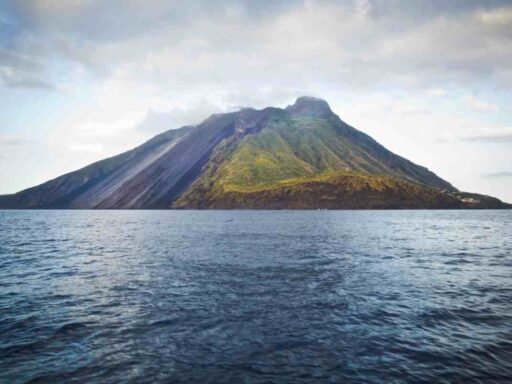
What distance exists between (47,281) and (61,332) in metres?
18.2

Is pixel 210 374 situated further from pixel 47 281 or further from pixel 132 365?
pixel 47 281

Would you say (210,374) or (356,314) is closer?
(210,374)

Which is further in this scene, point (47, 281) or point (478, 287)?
point (47, 281)

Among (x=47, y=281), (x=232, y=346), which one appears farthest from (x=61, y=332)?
(x=47, y=281)

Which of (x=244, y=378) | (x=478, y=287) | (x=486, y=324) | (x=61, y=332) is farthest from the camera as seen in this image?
(x=478, y=287)

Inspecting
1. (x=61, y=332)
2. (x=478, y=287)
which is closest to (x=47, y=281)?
(x=61, y=332)

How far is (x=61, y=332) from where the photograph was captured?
2216cm

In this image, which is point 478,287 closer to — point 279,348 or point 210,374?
point 279,348

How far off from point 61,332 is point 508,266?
5262cm

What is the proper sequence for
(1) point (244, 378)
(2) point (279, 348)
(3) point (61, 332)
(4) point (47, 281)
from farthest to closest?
(4) point (47, 281), (3) point (61, 332), (2) point (279, 348), (1) point (244, 378)

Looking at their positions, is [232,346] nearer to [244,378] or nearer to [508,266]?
[244,378]

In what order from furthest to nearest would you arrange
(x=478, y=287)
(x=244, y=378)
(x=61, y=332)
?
(x=478, y=287) < (x=61, y=332) < (x=244, y=378)

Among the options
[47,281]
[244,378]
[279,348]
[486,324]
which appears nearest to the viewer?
[244,378]

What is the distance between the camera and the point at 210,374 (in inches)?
650
